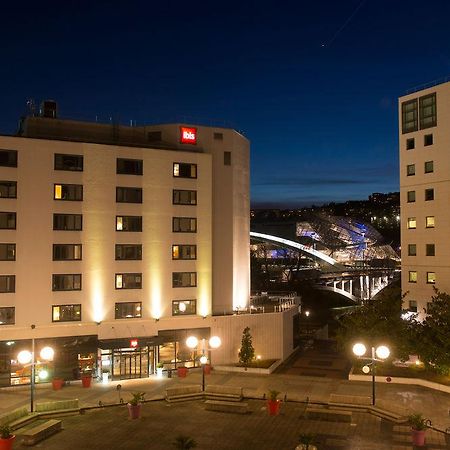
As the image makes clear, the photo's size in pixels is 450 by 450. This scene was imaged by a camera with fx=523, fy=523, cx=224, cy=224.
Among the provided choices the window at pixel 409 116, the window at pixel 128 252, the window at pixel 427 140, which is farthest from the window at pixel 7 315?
the window at pixel 409 116

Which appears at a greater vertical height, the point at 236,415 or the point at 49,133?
the point at 49,133

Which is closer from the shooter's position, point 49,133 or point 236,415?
point 236,415

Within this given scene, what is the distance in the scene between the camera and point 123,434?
24734mm

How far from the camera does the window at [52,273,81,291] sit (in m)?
36.2

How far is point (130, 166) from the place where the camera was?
3869 cm

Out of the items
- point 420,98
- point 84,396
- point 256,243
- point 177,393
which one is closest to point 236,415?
point 177,393

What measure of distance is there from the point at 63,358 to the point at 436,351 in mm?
24423

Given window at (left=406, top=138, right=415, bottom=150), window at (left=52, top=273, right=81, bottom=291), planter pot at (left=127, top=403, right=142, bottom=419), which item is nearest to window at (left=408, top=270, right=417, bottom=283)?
window at (left=406, top=138, right=415, bottom=150)

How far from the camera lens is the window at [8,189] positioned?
1377 inches

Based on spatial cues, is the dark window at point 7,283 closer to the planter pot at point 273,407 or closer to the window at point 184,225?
the window at point 184,225

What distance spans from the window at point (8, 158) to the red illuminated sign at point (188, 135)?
12713 mm

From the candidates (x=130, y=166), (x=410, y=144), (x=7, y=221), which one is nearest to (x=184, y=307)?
(x=130, y=166)

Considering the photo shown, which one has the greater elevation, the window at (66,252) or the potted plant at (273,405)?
the window at (66,252)

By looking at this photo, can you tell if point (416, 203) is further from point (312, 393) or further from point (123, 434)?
point (123, 434)
